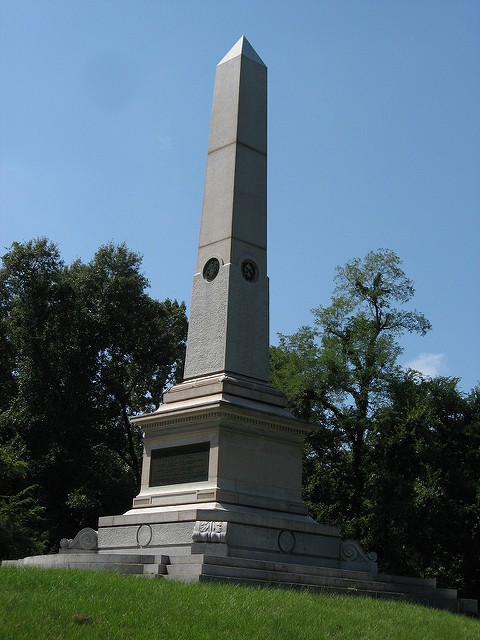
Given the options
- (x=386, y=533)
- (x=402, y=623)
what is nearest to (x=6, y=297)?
(x=386, y=533)

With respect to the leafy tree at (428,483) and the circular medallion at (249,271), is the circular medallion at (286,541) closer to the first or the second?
the circular medallion at (249,271)

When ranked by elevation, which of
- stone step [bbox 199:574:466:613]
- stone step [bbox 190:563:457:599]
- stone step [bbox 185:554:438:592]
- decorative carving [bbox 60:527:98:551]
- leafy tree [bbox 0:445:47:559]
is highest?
leafy tree [bbox 0:445:47:559]

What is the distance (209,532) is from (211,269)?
5.91 meters

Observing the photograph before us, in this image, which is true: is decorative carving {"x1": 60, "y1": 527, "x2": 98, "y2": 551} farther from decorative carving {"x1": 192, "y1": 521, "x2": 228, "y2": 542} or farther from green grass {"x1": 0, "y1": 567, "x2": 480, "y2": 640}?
green grass {"x1": 0, "y1": 567, "x2": 480, "y2": 640}

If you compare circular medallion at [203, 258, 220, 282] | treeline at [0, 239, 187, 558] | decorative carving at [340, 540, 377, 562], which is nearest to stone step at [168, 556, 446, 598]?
decorative carving at [340, 540, 377, 562]

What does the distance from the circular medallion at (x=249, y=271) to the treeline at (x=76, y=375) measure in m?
10.9

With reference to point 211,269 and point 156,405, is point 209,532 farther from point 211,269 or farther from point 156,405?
point 156,405

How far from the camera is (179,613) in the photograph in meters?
8.99

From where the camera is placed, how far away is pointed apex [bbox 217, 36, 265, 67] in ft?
60.7

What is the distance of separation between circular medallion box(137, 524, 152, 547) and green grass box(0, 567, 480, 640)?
3168 mm

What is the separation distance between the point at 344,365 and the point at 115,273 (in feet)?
37.6

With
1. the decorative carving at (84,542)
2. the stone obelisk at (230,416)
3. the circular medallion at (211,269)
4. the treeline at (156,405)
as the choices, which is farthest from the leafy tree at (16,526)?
the circular medallion at (211,269)

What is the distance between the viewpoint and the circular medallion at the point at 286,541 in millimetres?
14297

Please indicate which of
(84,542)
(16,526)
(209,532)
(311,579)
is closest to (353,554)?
(311,579)
